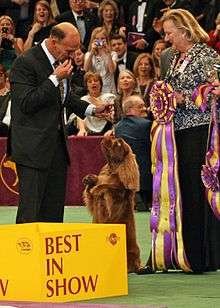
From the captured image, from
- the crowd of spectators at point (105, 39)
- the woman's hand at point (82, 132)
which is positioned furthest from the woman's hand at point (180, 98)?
the woman's hand at point (82, 132)

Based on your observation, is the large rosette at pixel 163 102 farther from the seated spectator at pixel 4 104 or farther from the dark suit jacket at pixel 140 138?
the seated spectator at pixel 4 104

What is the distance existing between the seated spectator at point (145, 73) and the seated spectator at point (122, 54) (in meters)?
1.12

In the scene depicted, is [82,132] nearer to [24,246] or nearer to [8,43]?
[8,43]

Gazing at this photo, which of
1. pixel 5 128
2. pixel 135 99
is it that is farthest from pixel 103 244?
pixel 5 128

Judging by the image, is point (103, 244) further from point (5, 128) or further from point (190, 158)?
point (5, 128)

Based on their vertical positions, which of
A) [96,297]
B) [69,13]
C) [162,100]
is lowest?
[96,297]

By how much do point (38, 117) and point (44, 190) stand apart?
0.51 meters

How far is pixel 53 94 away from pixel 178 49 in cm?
101

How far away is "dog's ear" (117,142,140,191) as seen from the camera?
8320 mm

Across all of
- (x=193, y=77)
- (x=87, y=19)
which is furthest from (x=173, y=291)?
(x=87, y=19)

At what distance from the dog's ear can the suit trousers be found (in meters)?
0.39

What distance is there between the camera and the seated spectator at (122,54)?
1568 centimetres

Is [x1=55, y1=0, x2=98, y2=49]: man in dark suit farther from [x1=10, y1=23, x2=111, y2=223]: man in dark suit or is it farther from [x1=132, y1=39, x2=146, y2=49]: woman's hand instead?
[x1=10, y1=23, x2=111, y2=223]: man in dark suit

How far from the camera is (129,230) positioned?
833 centimetres
